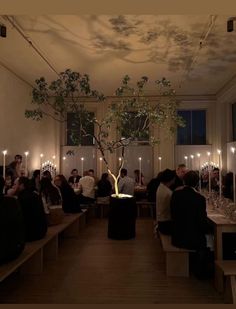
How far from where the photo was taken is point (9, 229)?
2814 mm

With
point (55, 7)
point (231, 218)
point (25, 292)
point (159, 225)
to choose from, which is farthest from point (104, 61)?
point (55, 7)

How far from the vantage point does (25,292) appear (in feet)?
10.3

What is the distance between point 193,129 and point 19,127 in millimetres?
5199

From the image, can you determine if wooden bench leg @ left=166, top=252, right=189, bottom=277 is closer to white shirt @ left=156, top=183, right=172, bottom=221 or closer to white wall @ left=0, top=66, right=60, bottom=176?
white shirt @ left=156, top=183, right=172, bottom=221

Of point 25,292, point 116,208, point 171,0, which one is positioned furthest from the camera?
point 116,208

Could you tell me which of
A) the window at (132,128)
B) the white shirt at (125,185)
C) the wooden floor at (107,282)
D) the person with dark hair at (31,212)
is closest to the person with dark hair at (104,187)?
the white shirt at (125,185)

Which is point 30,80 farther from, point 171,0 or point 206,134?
point 171,0

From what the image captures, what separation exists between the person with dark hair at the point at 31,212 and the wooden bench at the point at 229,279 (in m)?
1.98

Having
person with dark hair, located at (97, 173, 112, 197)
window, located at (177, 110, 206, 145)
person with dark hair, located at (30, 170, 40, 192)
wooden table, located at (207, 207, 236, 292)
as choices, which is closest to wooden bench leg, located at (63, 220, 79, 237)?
person with dark hair, located at (30, 170, 40, 192)

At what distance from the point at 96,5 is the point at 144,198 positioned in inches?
285

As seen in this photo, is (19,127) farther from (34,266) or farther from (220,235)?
(220,235)

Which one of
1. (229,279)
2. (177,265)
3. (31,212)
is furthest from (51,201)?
(229,279)

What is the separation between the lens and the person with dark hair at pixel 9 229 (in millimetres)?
2762

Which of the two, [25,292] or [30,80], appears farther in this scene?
[30,80]
